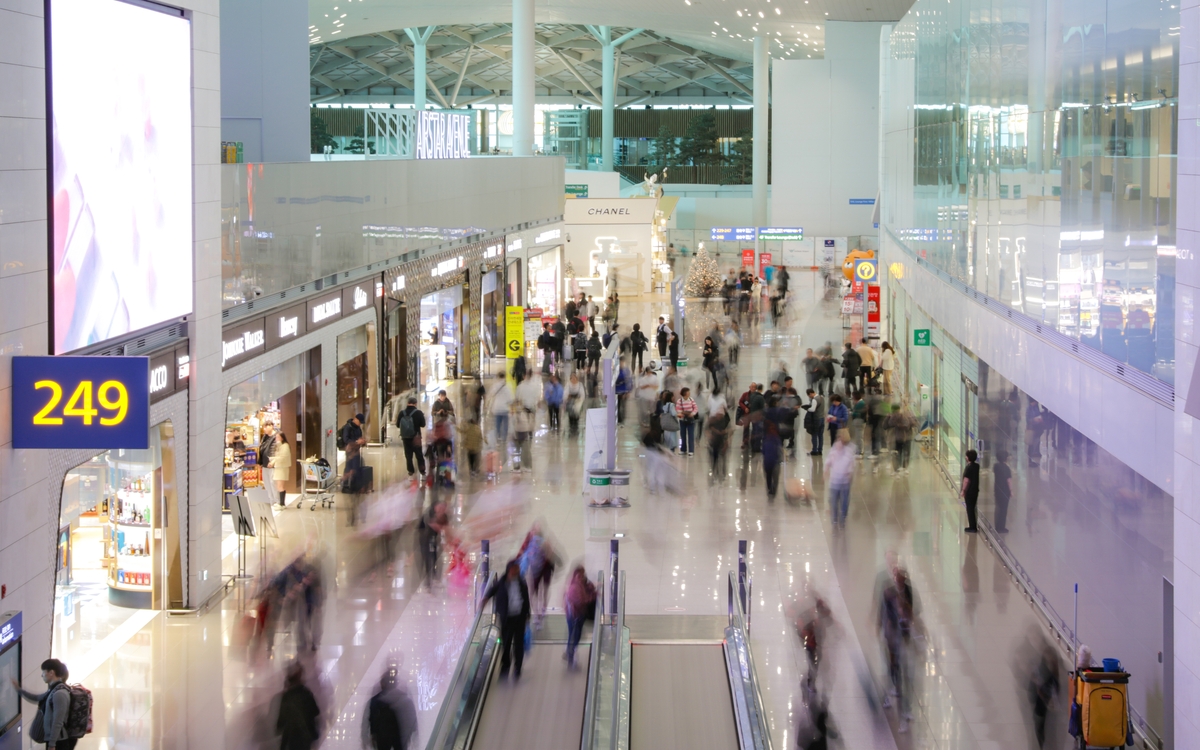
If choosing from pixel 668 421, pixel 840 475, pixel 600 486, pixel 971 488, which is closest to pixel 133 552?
pixel 600 486

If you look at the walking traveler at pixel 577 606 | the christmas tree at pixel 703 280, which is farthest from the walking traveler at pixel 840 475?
the christmas tree at pixel 703 280

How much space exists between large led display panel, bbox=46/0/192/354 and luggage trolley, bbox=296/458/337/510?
4818 millimetres

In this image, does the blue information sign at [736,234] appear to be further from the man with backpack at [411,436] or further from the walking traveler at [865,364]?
the man with backpack at [411,436]

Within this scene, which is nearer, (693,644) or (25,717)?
(25,717)

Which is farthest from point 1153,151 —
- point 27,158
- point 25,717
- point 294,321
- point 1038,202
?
point 294,321

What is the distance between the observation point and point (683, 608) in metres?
Result: 12.2

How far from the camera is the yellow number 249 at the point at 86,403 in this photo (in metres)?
8.60

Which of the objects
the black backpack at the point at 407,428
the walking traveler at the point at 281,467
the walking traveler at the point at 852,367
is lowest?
the walking traveler at the point at 281,467

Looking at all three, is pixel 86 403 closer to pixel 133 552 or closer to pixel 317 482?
pixel 133 552

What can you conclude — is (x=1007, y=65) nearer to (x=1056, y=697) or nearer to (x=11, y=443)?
(x=1056, y=697)

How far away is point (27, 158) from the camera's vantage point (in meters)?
8.71

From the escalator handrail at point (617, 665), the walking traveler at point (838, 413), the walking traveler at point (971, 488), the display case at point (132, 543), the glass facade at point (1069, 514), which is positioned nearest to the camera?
the escalator handrail at point (617, 665)

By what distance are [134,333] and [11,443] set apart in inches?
93.9

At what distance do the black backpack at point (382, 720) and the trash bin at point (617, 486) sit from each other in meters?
8.31
